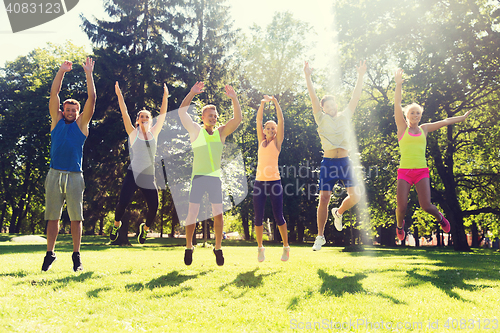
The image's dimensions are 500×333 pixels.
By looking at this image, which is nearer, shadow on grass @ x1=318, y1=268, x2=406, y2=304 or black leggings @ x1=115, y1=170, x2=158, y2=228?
shadow on grass @ x1=318, y1=268, x2=406, y2=304

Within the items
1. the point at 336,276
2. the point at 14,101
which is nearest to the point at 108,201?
the point at 14,101

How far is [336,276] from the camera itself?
6.89 metres

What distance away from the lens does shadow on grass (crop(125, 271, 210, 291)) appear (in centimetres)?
572

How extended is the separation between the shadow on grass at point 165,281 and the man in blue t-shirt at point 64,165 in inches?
58.8

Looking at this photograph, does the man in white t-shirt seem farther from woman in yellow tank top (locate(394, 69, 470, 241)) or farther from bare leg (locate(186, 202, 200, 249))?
bare leg (locate(186, 202, 200, 249))

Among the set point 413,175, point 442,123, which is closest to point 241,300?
point 413,175

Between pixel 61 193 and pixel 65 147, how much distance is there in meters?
0.85

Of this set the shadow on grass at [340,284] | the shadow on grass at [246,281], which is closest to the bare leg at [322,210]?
the shadow on grass at [340,284]

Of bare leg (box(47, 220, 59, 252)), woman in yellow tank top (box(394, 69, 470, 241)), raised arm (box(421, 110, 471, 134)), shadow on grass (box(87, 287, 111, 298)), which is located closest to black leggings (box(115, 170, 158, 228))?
bare leg (box(47, 220, 59, 252))

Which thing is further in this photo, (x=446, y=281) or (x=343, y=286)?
(x=446, y=281)

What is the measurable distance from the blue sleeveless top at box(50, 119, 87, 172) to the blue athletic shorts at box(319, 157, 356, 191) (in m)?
4.71

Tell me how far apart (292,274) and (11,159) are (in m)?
34.5

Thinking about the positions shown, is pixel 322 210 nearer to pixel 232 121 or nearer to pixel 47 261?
pixel 232 121

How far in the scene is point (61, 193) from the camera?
Result: 6.33m
